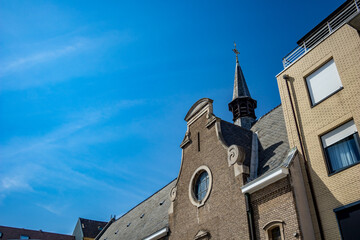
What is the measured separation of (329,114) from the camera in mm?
11758

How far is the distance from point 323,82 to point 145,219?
664 inches

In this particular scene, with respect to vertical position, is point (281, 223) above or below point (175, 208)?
below

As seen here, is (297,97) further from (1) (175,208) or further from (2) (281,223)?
(1) (175,208)

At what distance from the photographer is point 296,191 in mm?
11461

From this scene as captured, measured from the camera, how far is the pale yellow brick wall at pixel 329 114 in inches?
411

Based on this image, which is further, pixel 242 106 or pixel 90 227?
pixel 90 227

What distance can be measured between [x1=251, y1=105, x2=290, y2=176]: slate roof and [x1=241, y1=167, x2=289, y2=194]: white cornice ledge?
1106 mm

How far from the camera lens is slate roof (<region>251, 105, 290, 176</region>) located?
13906mm

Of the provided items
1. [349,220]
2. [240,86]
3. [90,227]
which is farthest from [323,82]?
[90,227]

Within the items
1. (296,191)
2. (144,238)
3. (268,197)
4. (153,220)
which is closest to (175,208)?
(144,238)

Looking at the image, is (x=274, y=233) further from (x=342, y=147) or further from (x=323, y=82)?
(x=323, y=82)

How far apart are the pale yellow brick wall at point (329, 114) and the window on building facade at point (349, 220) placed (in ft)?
0.57

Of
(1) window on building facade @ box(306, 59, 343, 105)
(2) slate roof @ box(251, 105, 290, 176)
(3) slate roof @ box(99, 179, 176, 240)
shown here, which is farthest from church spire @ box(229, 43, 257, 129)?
(1) window on building facade @ box(306, 59, 343, 105)

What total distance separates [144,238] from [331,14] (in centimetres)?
1584
